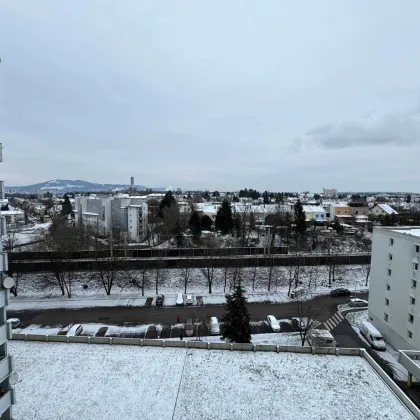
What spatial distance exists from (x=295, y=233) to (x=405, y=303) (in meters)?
25.7

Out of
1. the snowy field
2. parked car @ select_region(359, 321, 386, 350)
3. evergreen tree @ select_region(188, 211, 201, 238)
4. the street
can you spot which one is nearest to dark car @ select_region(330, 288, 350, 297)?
the street

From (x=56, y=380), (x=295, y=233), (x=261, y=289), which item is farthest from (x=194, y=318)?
(x=295, y=233)

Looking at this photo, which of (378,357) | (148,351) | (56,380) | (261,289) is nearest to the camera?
(56,380)

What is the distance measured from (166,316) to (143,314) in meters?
1.95

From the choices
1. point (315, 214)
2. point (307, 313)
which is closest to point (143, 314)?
point (307, 313)

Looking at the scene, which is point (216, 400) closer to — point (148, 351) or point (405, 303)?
point (148, 351)

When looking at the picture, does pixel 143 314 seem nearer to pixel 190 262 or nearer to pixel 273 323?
pixel 273 323

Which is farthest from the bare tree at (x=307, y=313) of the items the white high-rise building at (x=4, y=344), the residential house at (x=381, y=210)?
the residential house at (x=381, y=210)

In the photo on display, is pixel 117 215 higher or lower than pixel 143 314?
higher

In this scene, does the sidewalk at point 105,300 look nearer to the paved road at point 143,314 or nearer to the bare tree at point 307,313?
the paved road at point 143,314

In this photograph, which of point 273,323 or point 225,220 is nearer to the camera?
point 273,323

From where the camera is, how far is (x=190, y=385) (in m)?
10.8

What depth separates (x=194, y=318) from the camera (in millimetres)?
21875

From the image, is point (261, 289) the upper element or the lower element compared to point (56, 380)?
lower
